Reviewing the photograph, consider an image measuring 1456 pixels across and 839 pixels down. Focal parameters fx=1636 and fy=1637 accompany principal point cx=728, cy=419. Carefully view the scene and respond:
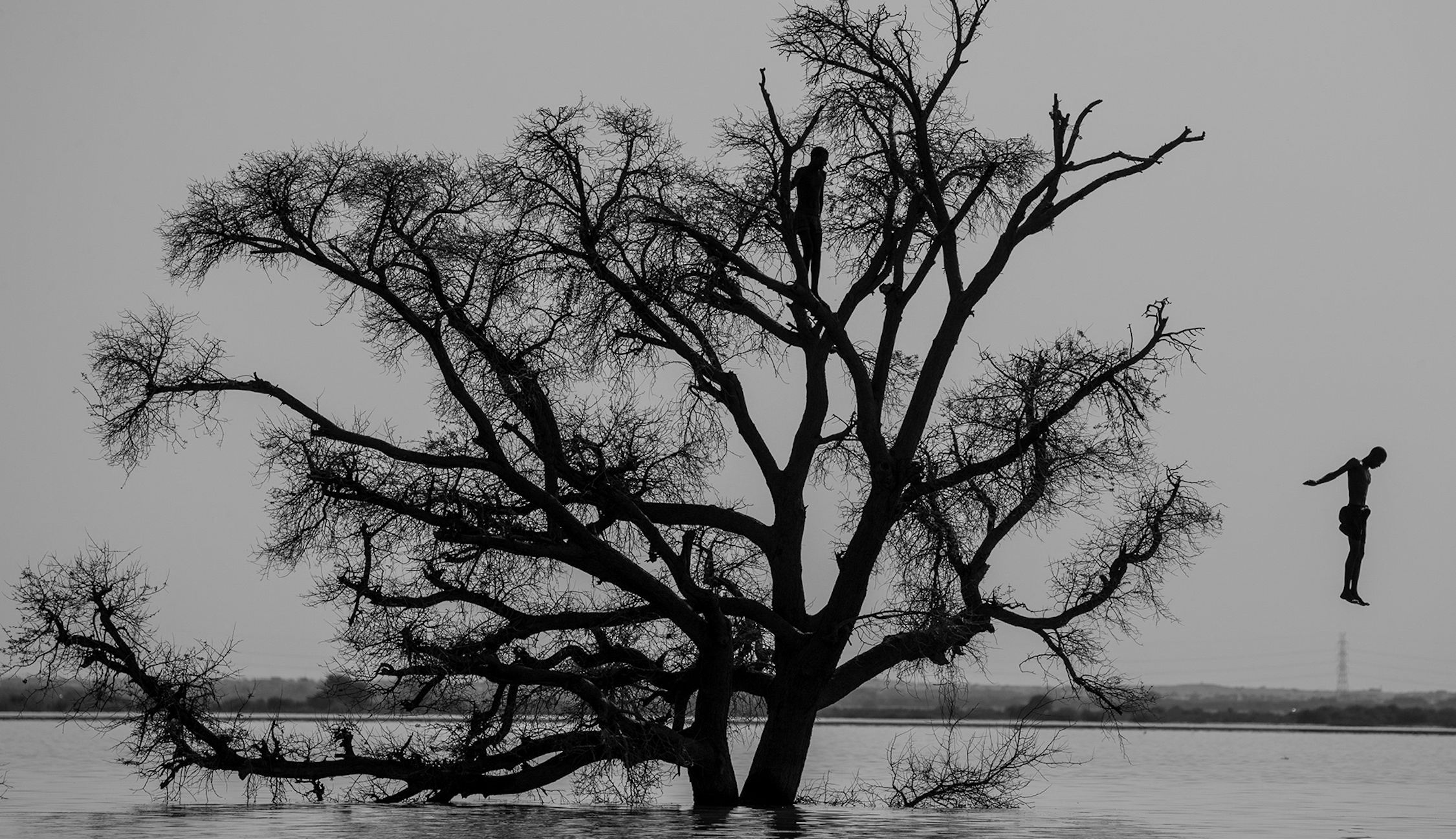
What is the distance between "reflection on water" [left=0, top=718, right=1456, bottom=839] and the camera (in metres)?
19.3

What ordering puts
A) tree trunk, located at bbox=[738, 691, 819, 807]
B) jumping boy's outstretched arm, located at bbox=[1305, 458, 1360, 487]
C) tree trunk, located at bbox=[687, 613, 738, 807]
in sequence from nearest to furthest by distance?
jumping boy's outstretched arm, located at bbox=[1305, 458, 1360, 487] → tree trunk, located at bbox=[687, 613, 738, 807] → tree trunk, located at bbox=[738, 691, 819, 807]

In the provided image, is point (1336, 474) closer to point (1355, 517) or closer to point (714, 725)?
point (1355, 517)

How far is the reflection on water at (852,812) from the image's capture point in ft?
63.3

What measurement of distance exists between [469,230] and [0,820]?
9789 mm

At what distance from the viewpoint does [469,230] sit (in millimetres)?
22906

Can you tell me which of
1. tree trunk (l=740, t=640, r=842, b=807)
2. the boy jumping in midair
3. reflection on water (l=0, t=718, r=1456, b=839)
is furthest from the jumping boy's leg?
tree trunk (l=740, t=640, r=842, b=807)

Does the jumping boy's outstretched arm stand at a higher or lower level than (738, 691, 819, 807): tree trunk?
higher

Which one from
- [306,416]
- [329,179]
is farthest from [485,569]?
[329,179]

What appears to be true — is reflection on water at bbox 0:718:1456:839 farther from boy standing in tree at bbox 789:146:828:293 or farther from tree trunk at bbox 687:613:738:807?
boy standing in tree at bbox 789:146:828:293

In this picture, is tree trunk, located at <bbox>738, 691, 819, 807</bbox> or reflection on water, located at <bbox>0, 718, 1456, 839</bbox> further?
tree trunk, located at <bbox>738, 691, 819, 807</bbox>

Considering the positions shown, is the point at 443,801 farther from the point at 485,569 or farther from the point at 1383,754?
the point at 1383,754

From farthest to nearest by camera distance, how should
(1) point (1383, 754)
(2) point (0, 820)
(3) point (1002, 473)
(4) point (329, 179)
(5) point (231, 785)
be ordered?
(1) point (1383, 754)
(5) point (231, 785)
(3) point (1002, 473)
(4) point (329, 179)
(2) point (0, 820)

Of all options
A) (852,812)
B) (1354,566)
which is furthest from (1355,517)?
(852,812)

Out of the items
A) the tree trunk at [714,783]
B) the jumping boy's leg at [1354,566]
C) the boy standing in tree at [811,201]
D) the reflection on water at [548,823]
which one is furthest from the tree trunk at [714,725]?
the jumping boy's leg at [1354,566]
